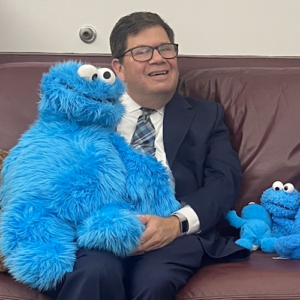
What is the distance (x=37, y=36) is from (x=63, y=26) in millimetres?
126

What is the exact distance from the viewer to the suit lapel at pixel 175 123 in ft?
5.23

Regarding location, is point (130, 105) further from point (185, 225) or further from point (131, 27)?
point (185, 225)

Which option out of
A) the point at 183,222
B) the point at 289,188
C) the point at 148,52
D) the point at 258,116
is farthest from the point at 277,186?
the point at 148,52

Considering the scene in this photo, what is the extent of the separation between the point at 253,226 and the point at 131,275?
0.45 meters

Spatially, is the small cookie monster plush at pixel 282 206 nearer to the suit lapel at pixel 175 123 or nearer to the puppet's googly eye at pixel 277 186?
the puppet's googly eye at pixel 277 186

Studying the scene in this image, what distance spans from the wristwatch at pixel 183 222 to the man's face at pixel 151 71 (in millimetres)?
439

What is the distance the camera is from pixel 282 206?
5.15 feet

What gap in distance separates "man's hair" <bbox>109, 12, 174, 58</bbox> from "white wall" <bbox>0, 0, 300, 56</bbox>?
1.48 feet

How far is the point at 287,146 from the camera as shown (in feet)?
5.49

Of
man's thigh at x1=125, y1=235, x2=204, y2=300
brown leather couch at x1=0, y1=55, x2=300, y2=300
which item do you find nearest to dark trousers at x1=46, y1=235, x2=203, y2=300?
man's thigh at x1=125, y1=235, x2=204, y2=300

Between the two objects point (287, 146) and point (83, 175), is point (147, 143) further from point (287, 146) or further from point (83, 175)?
point (287, 146)

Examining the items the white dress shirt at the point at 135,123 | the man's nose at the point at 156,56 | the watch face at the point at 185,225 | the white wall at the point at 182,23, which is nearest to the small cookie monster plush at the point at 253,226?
the watch face at the point at 185,225

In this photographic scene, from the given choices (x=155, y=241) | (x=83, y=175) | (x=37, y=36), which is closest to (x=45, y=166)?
(x=83, y=175)

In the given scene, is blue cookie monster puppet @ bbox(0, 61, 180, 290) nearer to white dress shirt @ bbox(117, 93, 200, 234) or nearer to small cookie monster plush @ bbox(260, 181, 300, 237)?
white dress shirt @ bbox(117, 93, 200, 234)
